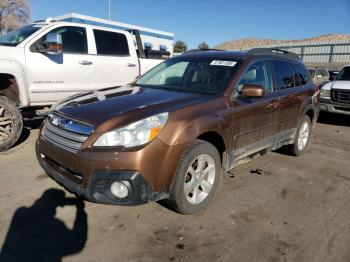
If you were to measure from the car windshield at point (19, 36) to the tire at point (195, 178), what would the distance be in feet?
13.8

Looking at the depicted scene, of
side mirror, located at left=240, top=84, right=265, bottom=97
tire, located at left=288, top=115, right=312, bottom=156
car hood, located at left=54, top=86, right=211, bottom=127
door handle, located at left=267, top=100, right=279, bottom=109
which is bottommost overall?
tire, located at left=288, top=115, right=312, bottom=156

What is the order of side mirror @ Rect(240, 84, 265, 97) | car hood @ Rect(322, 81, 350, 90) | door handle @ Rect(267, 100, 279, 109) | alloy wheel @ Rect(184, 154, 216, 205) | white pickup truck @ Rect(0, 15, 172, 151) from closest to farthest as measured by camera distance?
alloy wheel @ Rect(184, 154, 216, 205)
side mirror @ Rect(240, 84, 265, 97)
door handle @ Rect(267, 100, 279, 109)
white pickup truck @ Rect(0, 15, 172, 151)
car hood @ Rect(322, 81, 350, 90)

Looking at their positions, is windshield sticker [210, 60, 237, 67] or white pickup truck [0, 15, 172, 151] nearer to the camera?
windshield sticker [210, 60, 237, 67]

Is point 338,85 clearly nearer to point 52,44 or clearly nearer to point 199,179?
point 52,44

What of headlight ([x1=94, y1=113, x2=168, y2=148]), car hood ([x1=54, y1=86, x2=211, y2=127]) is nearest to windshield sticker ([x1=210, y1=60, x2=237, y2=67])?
car hood ([x1=54, y1=86, x2=211, y2=127])

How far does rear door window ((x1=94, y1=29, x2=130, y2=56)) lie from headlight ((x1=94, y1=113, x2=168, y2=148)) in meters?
4.39

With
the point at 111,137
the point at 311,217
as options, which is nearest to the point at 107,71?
the point at 111,137

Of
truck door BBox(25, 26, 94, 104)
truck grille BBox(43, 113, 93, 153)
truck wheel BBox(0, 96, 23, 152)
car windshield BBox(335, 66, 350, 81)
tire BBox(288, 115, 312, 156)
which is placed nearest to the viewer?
truck grille BBox(43, 113, 93, 153)

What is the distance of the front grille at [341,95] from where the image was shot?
1009 cm

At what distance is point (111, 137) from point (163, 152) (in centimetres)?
49

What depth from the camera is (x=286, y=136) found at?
564cm

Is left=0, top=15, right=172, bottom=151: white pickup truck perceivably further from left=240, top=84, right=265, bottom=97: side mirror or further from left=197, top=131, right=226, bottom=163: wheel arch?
left=240, top=84, right=265, bottom=97: side mirror

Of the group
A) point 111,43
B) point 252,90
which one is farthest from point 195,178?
point 111,43

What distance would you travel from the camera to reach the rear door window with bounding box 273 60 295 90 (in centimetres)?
531
